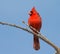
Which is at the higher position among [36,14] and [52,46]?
[52,46]

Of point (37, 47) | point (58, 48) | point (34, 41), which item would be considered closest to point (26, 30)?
point (58, 48)

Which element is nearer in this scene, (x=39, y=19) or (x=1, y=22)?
(x=1, y=22)

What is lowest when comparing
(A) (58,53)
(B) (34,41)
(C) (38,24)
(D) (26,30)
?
(B) (34,41)

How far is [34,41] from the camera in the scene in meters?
4.65

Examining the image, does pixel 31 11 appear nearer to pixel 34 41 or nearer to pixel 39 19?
pixel 39 19

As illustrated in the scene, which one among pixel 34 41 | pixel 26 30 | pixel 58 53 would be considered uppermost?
pixel 26 30

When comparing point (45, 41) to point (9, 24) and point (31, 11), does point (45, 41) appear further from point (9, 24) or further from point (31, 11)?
point (31, 11)

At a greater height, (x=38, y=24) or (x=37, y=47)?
(x=38, y=24)

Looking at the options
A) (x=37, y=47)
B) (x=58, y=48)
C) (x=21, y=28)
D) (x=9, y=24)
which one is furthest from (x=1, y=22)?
(x=37, y=47)

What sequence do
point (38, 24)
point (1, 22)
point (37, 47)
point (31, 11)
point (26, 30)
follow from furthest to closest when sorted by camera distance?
point (31, 11), point (38, 24), point (37, 47), point (26, 30), point (1, 22)

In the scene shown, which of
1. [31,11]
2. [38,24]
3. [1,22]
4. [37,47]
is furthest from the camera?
[31,11]

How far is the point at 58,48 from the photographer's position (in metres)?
3.04

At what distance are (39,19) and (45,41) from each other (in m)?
1.72

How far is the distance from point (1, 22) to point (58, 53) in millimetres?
1036
